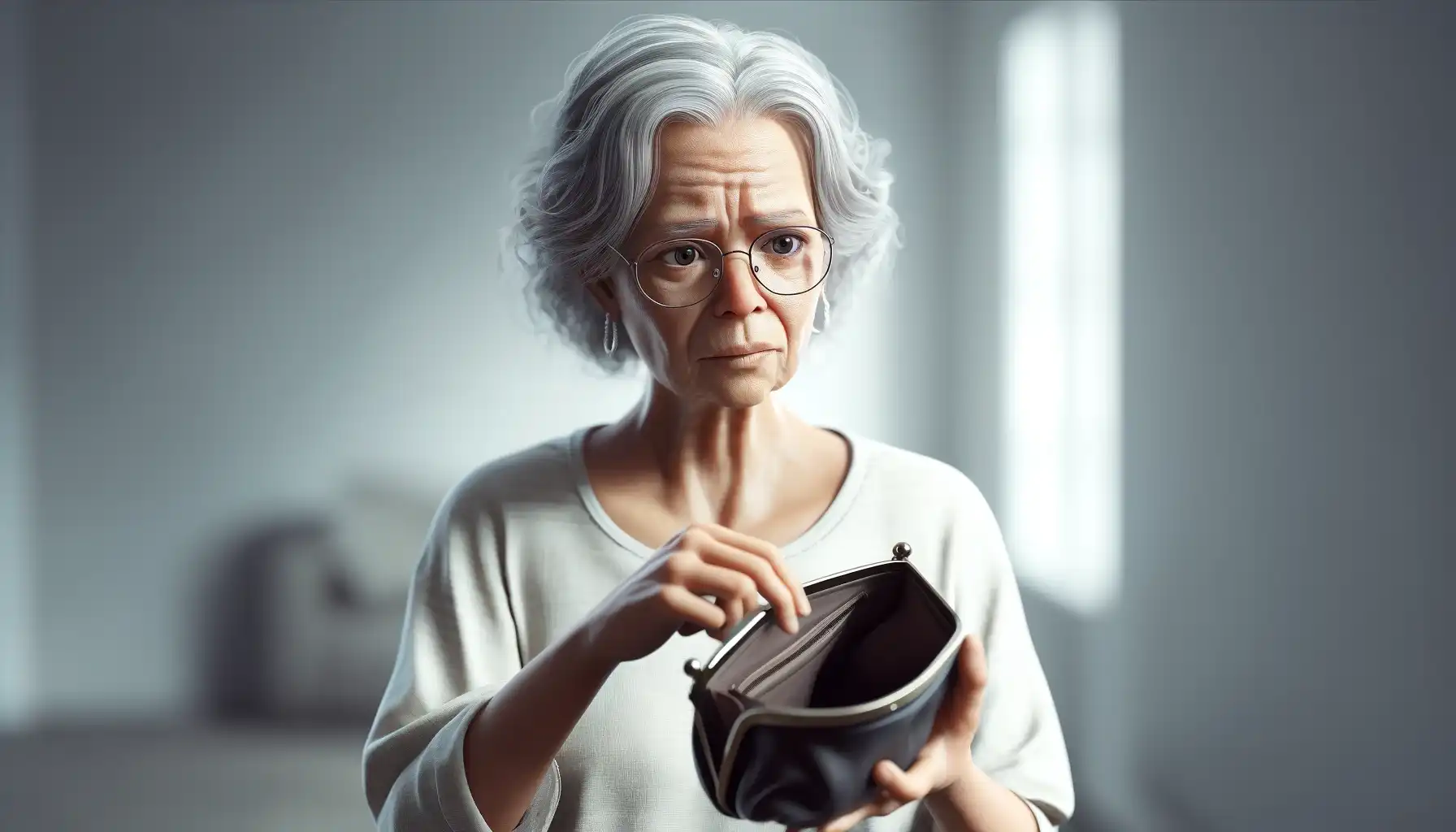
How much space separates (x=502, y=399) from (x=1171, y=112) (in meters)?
1.73

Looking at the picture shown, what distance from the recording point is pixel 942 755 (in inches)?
30.4

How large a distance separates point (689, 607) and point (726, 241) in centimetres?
32

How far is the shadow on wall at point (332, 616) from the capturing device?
288 cm

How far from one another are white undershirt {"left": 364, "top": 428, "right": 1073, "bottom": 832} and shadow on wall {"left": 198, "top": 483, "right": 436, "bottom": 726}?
1921mm

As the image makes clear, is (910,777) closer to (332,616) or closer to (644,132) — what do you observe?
(644,132)

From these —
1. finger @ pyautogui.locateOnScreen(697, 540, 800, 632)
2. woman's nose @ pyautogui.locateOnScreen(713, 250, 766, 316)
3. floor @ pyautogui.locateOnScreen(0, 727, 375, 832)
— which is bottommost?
floor @ pyautogui.locateOnScreen(0, 727, 375, 832)

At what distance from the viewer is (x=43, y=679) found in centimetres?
292

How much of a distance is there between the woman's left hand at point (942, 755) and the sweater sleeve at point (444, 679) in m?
0.29

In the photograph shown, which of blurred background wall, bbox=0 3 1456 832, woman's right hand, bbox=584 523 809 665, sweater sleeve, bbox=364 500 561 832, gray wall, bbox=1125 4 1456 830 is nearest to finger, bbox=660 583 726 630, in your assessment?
woman's right hand, bbox=584 523 809 665

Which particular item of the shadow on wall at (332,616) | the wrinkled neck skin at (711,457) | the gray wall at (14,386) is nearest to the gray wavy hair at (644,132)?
the wrinkled neck skin at (711,457)

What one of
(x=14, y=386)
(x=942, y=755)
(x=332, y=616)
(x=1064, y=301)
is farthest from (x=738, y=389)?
Result: (x=14, y=386)

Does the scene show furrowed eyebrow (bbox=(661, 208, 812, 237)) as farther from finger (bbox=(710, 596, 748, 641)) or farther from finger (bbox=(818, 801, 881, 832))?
finger (bbox=(818, 801, 881, 832))

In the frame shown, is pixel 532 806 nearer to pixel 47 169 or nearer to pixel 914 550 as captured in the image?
pixel 914 550

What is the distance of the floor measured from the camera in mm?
2496
